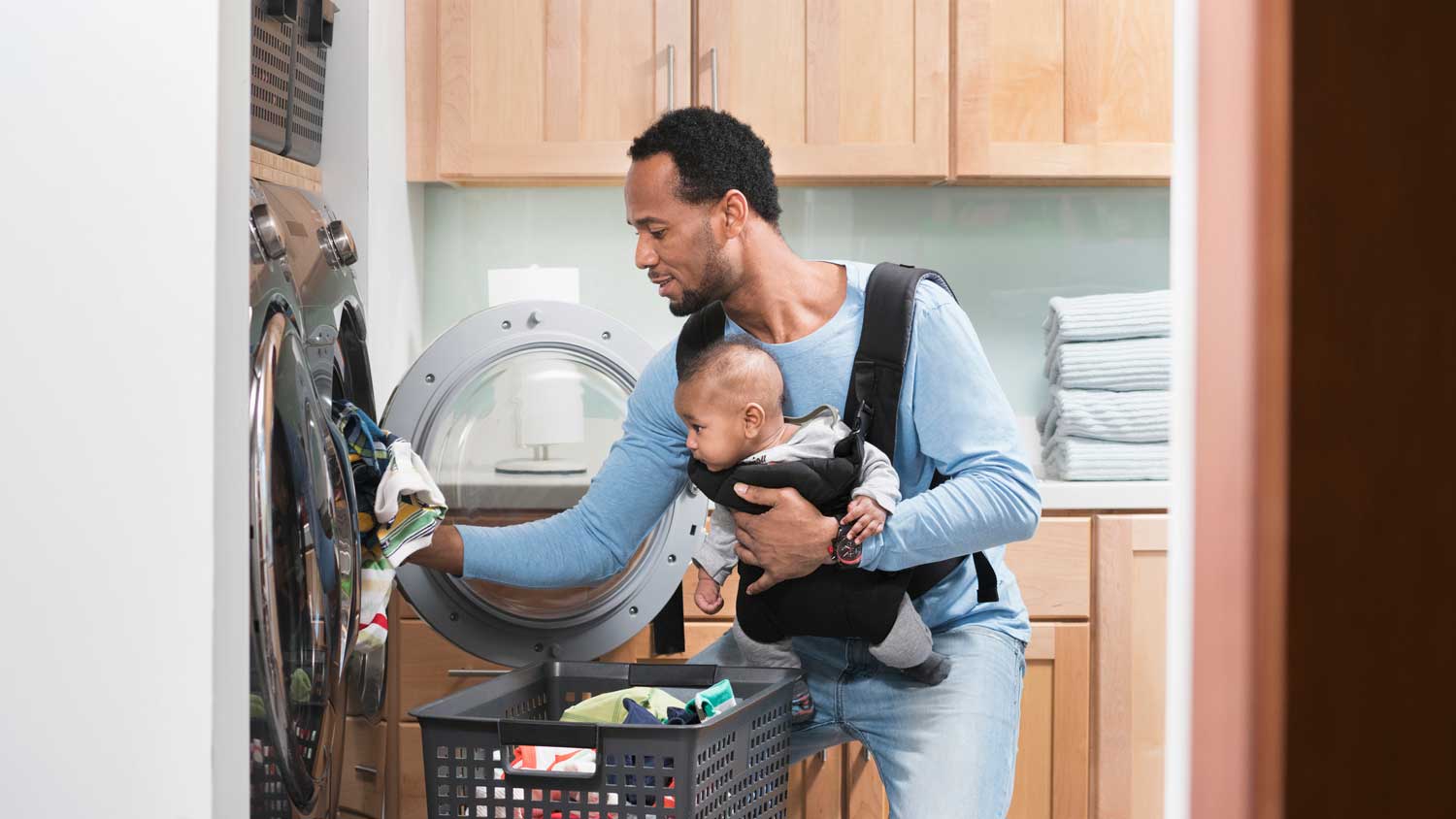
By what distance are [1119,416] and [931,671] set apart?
1.00 m

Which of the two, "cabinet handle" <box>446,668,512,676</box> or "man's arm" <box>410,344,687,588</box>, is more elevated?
"man's arm" <box>410,344,687,588</box>

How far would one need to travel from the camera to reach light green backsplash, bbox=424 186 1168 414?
2.81 metres

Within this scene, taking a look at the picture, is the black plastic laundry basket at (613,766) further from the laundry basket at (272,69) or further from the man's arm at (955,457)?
the laundry basket at (272,69)

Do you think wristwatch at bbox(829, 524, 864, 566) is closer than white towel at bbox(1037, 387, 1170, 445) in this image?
Yes

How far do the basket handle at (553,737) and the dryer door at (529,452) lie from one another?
0.80 meters

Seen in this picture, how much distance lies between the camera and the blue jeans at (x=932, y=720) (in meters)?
1.55

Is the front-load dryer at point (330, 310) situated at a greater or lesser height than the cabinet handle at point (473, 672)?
greater

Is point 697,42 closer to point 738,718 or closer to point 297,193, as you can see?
point 297,193

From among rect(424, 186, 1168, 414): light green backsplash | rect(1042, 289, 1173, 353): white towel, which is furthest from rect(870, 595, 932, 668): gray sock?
rect(424, 186, 1168, 414): light green backsplash

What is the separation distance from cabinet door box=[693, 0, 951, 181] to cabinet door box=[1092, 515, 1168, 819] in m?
0.90

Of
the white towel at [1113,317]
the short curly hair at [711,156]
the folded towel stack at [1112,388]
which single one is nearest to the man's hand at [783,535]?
the short curly hair at [711,156]
